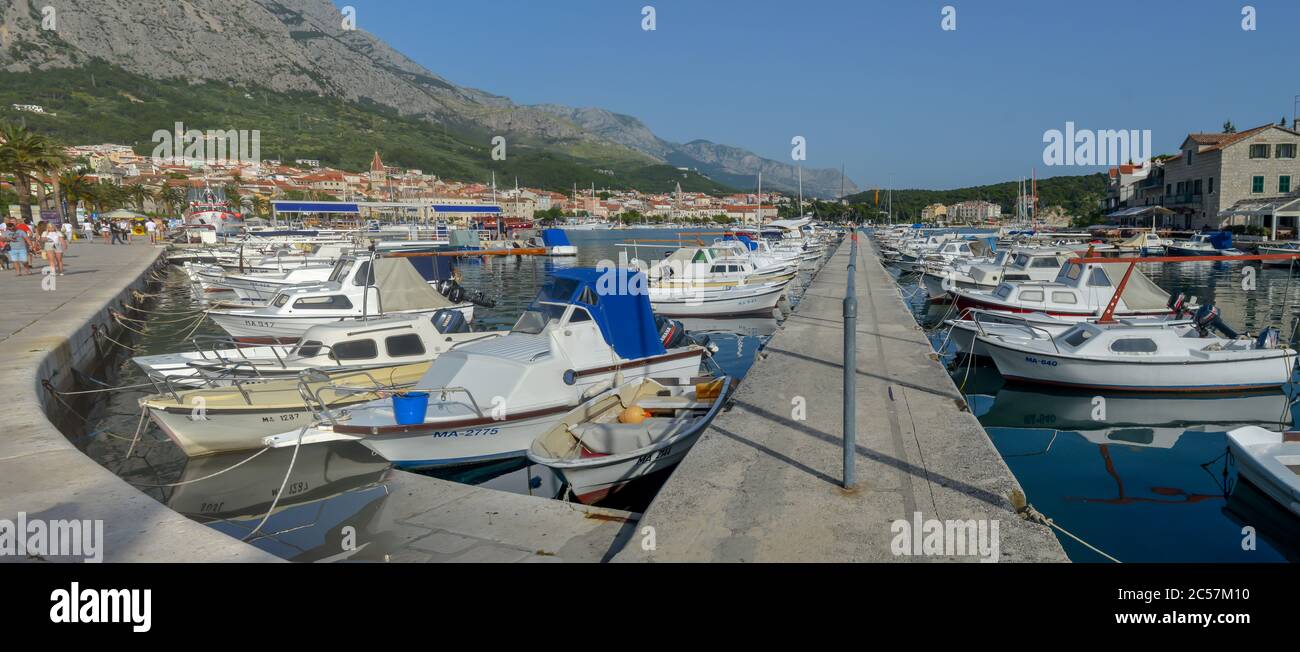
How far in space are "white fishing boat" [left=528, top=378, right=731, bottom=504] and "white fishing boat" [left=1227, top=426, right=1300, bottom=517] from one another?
22.0 ft

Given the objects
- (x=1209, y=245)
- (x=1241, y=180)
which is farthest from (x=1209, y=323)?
(x=1241, y=180)

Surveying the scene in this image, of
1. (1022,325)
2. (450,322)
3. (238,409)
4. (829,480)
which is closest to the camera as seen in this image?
(829,480)

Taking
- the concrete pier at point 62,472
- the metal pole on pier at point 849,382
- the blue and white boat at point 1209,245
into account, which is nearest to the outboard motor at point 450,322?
the concrete pier at point 62,472

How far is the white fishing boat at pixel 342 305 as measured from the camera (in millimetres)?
19781

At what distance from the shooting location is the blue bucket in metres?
10.3

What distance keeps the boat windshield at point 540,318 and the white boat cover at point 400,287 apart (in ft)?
25.5

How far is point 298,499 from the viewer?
415 inches

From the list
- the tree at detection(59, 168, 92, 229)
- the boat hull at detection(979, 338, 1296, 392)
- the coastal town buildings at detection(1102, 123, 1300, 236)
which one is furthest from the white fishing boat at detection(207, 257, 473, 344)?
the tree at detection(59, 168, 92, 229)

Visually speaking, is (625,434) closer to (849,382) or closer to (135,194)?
(849,382)

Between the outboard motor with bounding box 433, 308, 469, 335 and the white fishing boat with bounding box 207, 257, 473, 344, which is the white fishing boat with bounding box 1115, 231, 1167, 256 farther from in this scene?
the outboard motor with bounding box 433, 308, 469, 335

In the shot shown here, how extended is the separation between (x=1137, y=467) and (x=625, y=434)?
28.4ft

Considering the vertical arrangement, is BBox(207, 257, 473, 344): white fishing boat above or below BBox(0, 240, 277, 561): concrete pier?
above

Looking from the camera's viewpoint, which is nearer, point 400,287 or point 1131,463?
point 1131,463
